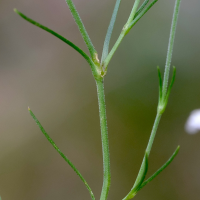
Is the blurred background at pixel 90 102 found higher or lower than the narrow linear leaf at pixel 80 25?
lower

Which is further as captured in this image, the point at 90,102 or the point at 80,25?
the point at 90,102

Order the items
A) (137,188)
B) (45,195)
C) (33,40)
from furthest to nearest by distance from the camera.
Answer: (33,40) < (45,195) < (137,188)

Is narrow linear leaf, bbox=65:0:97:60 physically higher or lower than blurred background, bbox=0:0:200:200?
higher

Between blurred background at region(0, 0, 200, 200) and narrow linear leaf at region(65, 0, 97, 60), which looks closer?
narrow linear leaf at region(65, 0, 97, 60)

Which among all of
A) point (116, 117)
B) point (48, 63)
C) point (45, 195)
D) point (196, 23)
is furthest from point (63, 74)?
point (196, 23)

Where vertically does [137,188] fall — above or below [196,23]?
above

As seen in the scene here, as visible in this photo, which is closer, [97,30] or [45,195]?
[45,195]

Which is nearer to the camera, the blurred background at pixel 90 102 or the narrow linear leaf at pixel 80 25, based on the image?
the narrow linear leaf at pixel 80 25

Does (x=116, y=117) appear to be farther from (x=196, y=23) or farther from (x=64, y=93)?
(x=196, y=23)
